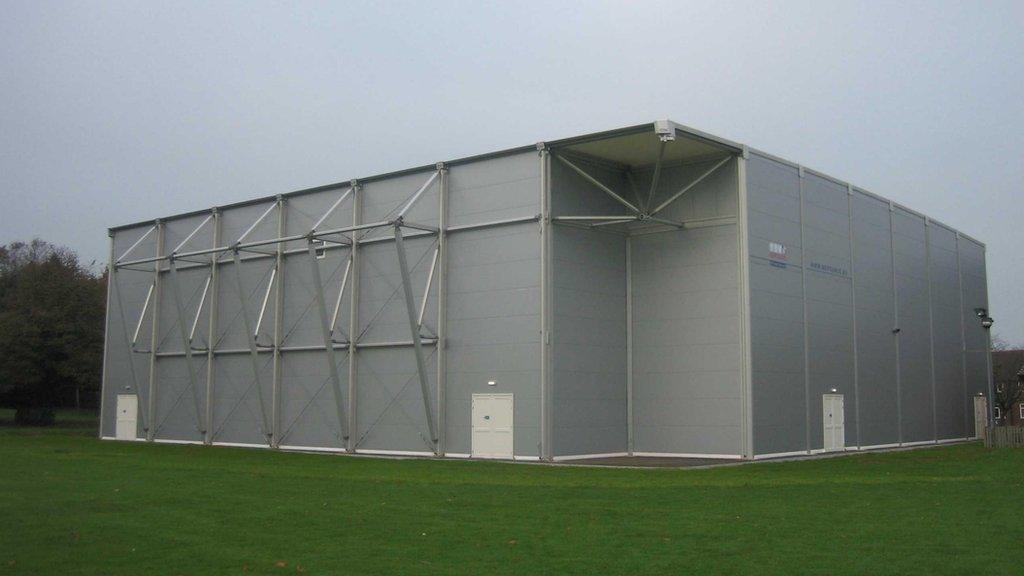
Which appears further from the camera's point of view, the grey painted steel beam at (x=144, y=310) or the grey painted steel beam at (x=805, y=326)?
the grey painted steel beam at (x=144, y=310)

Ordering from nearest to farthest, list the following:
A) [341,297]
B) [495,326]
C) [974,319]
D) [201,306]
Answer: [495,326]
[341,297]
[201,306]
[974,319]

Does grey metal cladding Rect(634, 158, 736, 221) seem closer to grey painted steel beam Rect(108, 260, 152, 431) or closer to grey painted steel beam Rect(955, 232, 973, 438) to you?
grey painted steel beam Rect(955, 232, 973, 438)

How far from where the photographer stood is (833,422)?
116 feet

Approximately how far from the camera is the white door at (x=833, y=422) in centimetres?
3484

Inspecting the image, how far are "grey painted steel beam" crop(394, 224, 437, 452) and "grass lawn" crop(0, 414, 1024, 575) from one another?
646cm

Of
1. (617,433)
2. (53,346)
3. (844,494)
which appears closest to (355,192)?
(617,433)

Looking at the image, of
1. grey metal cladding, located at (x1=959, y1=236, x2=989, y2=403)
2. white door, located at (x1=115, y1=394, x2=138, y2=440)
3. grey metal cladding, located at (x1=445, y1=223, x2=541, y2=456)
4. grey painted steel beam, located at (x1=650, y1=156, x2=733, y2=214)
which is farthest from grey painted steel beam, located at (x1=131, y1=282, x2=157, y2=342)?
grey metal cladding, located at (x1=959, y1=236, x2=989, y2=403)

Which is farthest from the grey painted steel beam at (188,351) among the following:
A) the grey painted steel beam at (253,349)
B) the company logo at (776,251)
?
the company logo at (776,251)

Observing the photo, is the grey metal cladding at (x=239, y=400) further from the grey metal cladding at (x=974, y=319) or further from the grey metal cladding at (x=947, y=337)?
the grey metal cladding at (x=974, y=319)

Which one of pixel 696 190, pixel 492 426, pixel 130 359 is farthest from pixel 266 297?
pixel 696 190

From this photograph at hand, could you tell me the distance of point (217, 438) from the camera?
40.7m

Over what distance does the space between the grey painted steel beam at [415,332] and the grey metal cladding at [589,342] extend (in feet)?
14.2

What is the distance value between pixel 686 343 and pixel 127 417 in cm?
2670

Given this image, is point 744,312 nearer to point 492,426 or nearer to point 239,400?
point 492,426
